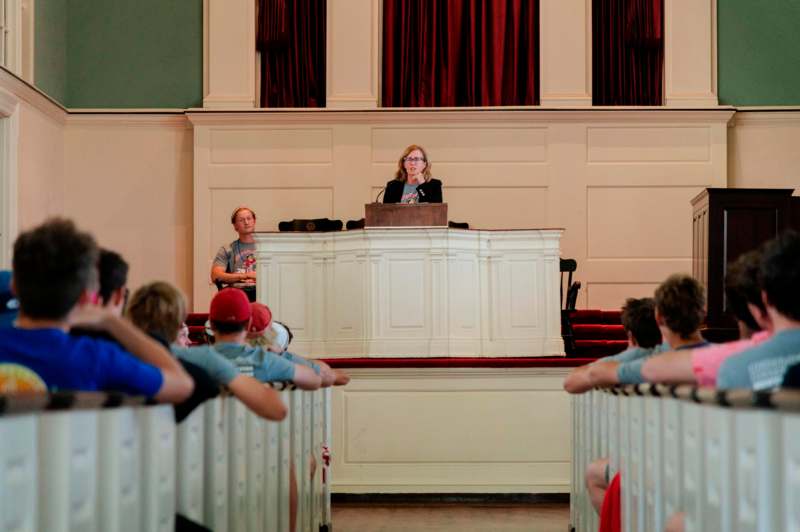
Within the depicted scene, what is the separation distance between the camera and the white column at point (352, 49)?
13125 mm

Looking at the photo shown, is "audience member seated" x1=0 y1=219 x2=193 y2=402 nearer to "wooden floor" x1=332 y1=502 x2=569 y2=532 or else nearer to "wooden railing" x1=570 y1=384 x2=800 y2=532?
"wooden railing" x1=570 y1=384 x2=800 y2=532

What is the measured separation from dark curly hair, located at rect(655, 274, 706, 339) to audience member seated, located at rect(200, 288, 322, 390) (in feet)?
4.88

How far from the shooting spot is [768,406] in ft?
7.82

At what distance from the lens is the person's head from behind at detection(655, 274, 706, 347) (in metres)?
4.44

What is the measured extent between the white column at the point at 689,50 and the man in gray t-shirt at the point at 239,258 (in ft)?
16.1

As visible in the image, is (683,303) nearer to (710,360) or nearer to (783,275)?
(710,360)

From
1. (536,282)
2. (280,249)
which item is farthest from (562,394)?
(280,249)

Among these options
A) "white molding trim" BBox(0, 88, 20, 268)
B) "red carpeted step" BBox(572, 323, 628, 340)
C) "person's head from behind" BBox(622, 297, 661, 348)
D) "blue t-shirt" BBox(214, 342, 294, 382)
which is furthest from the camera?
"white molding trim" BBox(0, 88, 20, 268)

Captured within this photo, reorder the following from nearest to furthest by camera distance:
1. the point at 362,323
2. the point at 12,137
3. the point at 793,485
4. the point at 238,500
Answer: the point at 793,485 < the point at 238,500 < the point at 362,323 < the point at 12,137

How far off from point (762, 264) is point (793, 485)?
0.88 m

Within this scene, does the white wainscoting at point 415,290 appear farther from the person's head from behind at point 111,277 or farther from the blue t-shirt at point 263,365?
the person's head from behind at point 111,277

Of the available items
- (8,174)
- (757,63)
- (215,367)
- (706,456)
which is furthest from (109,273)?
(757,63)

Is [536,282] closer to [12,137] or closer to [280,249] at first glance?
[280,249]

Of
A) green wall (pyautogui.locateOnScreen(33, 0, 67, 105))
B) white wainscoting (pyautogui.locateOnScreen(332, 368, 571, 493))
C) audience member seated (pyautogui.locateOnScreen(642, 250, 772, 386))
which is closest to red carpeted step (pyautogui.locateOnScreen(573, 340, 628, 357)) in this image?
white wainscoting (pyautogui.locateOnScreen(332, 368, 571, 493))
